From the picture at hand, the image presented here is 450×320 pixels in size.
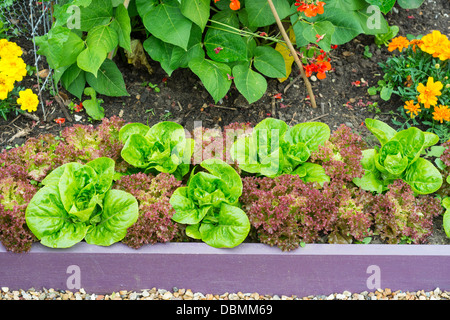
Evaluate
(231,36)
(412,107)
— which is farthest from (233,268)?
(412,107)

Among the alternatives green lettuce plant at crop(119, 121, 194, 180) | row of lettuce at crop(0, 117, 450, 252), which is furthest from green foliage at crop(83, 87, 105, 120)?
green lettuce plant at crop(119, 121, 194, 180)

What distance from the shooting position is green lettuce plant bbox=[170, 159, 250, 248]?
1934 millimetres

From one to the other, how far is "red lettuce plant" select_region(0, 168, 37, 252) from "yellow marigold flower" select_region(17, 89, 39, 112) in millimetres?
582

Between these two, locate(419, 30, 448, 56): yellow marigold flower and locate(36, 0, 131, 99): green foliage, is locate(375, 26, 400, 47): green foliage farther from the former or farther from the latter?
locate(36, 0, 131, 99): green foliage

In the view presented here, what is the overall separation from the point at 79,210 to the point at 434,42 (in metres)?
2.03

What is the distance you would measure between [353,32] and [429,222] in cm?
106

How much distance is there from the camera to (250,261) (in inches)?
78.0

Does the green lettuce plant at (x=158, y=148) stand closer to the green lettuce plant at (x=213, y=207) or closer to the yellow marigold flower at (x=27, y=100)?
the green lettuce plant at (x=213, y=207)

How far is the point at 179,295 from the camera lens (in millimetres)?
2088

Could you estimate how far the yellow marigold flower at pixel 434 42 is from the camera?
2.50 meters

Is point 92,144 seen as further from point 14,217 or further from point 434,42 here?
point 434,42

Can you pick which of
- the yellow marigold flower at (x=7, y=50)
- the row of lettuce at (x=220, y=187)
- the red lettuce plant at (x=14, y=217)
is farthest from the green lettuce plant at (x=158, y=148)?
the yellow marigold flower at (x=7, y=50)

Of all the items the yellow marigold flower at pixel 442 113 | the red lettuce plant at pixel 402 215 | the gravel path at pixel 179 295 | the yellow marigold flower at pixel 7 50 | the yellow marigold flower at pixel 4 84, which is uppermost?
the yellow marigold flower at pixel 7 50

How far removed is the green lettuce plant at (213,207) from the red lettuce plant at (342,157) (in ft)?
1.41
